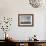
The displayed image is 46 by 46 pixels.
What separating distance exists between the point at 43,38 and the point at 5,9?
5.76 ft

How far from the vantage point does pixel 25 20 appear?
4.84 metres

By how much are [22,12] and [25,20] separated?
0.31m

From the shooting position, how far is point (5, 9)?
15.9ft

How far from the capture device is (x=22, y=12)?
15.9 ft

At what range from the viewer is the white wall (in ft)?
15.8

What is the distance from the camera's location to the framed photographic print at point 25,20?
483cm

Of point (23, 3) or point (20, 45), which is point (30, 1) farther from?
point (20, 45)

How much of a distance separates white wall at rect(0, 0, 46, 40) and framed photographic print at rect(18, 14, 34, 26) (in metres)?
0.11

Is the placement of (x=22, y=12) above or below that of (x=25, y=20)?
above

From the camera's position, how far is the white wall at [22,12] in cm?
480

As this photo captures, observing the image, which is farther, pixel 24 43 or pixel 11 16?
pixel 11 16

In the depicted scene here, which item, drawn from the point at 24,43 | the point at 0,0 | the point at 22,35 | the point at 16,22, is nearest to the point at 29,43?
the point at 24,43

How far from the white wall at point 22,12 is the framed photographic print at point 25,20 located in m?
0.11

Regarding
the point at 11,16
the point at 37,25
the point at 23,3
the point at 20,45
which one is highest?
the point at 23,3
